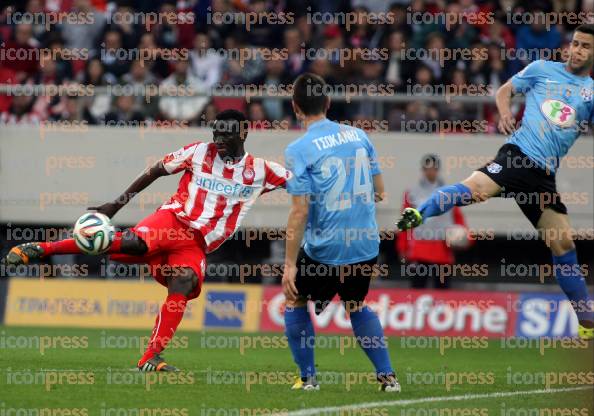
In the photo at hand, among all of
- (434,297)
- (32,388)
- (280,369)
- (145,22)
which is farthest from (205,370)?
(145,22)

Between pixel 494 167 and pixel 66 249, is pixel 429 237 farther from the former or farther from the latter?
pixel 66 249

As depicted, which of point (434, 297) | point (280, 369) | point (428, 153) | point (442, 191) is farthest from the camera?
point (428, 153)

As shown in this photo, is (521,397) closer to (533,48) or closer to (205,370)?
(205,370)

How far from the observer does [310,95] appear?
9.67 m

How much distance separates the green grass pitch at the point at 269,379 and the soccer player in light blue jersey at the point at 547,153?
1121mm

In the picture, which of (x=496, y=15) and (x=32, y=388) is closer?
(x=32, y=388)

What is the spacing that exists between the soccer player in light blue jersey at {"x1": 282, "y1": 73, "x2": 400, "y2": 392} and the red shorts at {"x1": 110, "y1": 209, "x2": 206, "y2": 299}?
1.25 meters

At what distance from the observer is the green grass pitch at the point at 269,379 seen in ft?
29.7

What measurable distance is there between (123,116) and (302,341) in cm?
970

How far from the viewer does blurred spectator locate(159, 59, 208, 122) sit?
741 inches

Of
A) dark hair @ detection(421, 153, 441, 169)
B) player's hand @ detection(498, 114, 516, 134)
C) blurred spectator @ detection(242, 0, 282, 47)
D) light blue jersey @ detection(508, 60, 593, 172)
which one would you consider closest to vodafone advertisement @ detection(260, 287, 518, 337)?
dark hair @ detection(421, 153, 441, 169)

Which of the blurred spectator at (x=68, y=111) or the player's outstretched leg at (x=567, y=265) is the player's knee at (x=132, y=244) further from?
Result: the blurred spectator at (x=68, y=111)

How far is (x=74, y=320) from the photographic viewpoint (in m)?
18.0

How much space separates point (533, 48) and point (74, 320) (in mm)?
7977
